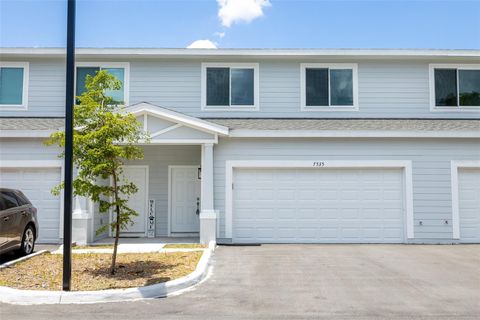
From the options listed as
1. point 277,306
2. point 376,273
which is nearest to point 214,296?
point 277,306

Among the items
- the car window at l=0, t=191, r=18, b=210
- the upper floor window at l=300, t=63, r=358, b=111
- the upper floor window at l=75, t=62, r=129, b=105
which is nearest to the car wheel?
the car window at l=0, t=191, r=18, b=210

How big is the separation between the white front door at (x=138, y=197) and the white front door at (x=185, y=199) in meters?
0.88

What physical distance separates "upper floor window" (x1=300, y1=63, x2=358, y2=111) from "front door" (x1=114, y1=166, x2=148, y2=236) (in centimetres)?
587

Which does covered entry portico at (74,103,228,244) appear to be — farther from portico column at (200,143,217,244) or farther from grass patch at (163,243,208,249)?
grass patch at (163,243,208,249)

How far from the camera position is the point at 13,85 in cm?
1459

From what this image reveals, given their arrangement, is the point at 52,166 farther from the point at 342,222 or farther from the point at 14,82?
the point at 342,222

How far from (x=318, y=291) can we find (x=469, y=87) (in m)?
11.2

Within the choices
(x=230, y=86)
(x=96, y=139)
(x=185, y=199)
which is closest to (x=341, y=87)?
(x=230, y=86)

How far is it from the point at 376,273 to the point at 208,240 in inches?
191

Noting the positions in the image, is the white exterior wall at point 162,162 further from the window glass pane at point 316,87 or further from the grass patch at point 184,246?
the window glass pane at point 316,87

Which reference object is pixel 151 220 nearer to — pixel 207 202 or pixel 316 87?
pixel 207 202

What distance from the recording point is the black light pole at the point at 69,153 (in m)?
6.99

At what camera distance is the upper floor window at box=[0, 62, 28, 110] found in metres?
14.5

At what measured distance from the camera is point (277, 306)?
6402 millimetres
